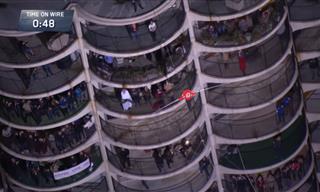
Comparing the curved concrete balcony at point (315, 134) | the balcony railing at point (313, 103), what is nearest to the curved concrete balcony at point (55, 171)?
the balcony railing at point (313, 103)

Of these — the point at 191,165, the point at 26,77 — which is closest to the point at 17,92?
the point at 26,77

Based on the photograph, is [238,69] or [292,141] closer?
[238,69]

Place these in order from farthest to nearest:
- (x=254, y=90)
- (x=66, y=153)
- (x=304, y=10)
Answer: (x=254, y=90) < (x=66, y=153) < (x=304, y=10)

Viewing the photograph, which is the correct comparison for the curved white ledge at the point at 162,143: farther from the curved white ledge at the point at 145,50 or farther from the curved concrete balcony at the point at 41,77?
the curved white ledge at the point at 145,50

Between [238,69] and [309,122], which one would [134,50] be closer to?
[238,69]

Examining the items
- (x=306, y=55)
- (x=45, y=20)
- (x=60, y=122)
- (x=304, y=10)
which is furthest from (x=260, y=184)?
(x=45, y=20)

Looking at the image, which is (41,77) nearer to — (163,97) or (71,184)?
(71,184)
